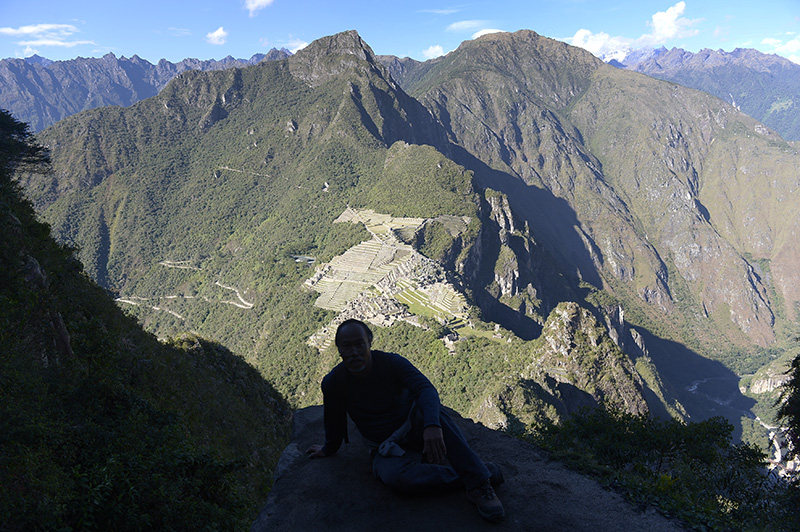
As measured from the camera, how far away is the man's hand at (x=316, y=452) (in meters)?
6.11

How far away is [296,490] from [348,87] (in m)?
175

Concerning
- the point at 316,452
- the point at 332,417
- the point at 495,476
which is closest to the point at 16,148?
the point at 316,452

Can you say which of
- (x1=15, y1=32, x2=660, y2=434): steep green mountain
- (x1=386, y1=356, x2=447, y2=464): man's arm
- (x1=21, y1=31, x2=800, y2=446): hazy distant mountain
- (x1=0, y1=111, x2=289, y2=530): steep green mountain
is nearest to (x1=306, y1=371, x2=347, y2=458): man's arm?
(x1=386, y1=356, x2=447, y2=464): man's arm

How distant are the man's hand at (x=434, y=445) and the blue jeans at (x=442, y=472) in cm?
11

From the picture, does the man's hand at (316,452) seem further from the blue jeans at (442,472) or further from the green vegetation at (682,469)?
the green vegetation at (682,469)

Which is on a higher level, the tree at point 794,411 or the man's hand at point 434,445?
the man's hand at point 434,445

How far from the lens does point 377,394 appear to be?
5.74 metres

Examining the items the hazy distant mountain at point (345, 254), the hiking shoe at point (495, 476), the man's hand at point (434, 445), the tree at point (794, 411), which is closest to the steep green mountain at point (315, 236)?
the hazy distant mountain at point (345, 254)

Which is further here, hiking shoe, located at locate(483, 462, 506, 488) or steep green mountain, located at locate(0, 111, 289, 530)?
steep green mountain, located at locate(0, 111, 289, 530)

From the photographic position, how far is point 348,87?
16450 centimetres

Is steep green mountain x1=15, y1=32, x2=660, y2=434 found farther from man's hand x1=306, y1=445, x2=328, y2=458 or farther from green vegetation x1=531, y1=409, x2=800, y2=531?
man's hand x1=306, y1=445, x2=328, y2=458

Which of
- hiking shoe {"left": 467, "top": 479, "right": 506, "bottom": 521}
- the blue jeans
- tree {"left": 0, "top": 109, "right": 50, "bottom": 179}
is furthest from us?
tree {"left": 0, "top": 109, "right": 50, "bottom": 179}

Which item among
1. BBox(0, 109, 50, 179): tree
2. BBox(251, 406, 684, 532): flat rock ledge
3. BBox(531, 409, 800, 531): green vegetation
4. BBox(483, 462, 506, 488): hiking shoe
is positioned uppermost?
BBox(0, 109, 50, 179): tree

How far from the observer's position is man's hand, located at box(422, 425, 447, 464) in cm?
494
